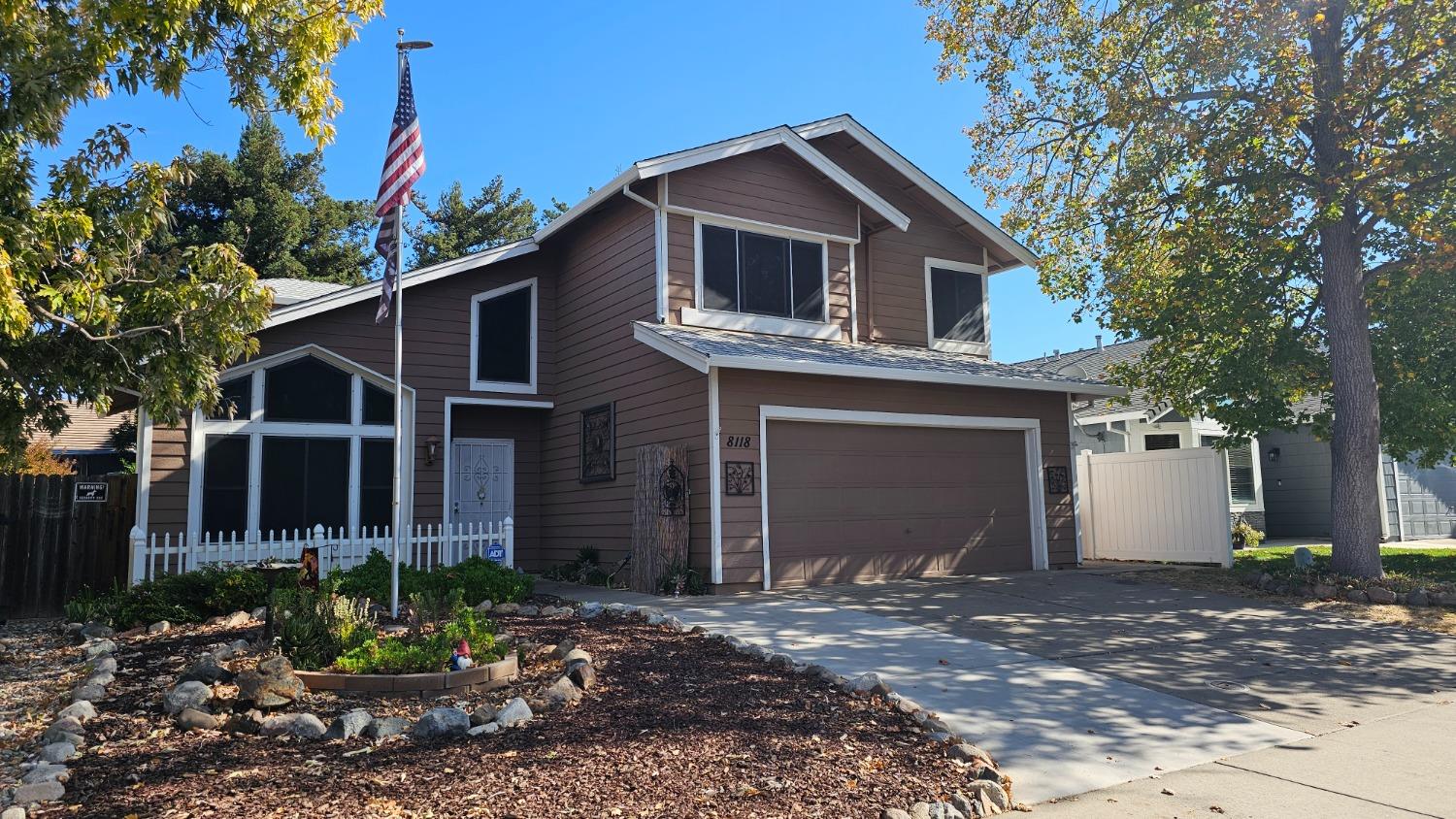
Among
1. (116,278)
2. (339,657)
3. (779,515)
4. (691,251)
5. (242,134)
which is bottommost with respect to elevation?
(339,657)

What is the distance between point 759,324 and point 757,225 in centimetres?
147

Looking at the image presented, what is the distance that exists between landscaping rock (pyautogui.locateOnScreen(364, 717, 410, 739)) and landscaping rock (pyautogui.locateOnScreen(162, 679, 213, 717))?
4.08 ft

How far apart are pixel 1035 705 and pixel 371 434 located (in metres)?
10.1

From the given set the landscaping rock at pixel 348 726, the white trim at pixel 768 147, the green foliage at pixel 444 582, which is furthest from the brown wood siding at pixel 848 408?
the landscaping rock at pixel 348 726

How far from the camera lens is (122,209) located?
7.64 m

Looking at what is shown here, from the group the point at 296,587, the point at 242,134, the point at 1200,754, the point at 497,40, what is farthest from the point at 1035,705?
the point at 242,134

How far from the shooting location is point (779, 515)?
38.5 ft

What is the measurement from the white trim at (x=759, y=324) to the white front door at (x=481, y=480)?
4.46m

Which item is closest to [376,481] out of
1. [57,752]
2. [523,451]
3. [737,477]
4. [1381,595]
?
[523,451]

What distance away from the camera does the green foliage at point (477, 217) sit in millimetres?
35531

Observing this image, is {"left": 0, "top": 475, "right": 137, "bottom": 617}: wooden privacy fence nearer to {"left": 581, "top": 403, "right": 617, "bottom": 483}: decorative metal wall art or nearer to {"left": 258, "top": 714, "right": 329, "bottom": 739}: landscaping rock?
{"left": 581, "top": 403, "right": 617, "bottom": 483}: decorative metal wall art

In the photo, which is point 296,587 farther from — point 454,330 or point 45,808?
point 454,330

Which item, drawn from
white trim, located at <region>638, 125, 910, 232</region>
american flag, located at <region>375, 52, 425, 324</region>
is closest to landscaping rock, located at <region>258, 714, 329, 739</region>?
american flag, located at <region>375, 52, 425, 324</region>

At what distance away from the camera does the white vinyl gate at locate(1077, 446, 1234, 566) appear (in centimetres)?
1387
